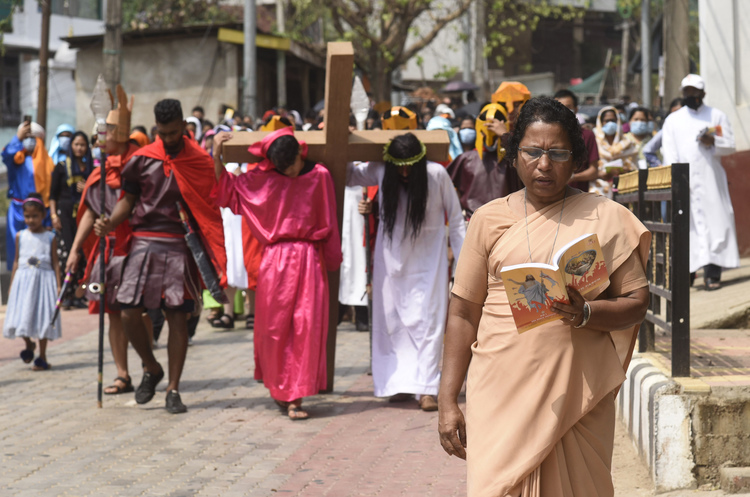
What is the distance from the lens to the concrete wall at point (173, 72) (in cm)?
2386

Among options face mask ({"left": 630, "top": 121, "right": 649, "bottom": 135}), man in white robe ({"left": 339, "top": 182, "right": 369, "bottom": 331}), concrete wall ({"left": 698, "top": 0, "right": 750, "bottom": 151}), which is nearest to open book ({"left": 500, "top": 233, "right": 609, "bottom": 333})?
man in white robe ({"left": 339, "top": 182, "right": 369, "bottom": 331})

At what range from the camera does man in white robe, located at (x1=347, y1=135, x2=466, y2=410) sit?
24.8ft

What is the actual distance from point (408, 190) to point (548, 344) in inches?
172

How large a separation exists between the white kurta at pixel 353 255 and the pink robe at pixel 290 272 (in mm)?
3672

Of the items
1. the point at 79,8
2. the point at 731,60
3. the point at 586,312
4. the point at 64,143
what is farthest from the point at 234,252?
the point at 79,8

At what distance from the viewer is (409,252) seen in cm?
761

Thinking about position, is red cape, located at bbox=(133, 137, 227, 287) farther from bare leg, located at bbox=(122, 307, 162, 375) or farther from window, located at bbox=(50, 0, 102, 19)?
window, located at bbox=(50, 0, 102, 19)

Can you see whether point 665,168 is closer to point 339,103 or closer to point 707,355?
point 707,355

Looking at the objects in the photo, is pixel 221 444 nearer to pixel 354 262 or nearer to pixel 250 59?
pixel 354 262

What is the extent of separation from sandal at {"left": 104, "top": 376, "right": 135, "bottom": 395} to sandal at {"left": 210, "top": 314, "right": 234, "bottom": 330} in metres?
3.40

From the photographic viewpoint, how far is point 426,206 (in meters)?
7.55

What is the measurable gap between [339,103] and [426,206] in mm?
1016

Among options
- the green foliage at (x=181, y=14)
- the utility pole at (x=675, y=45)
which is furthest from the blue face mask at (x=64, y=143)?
the green foliage at (x=181, y=14)

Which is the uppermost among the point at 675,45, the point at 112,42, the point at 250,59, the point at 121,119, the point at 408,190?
the point at 250,59
